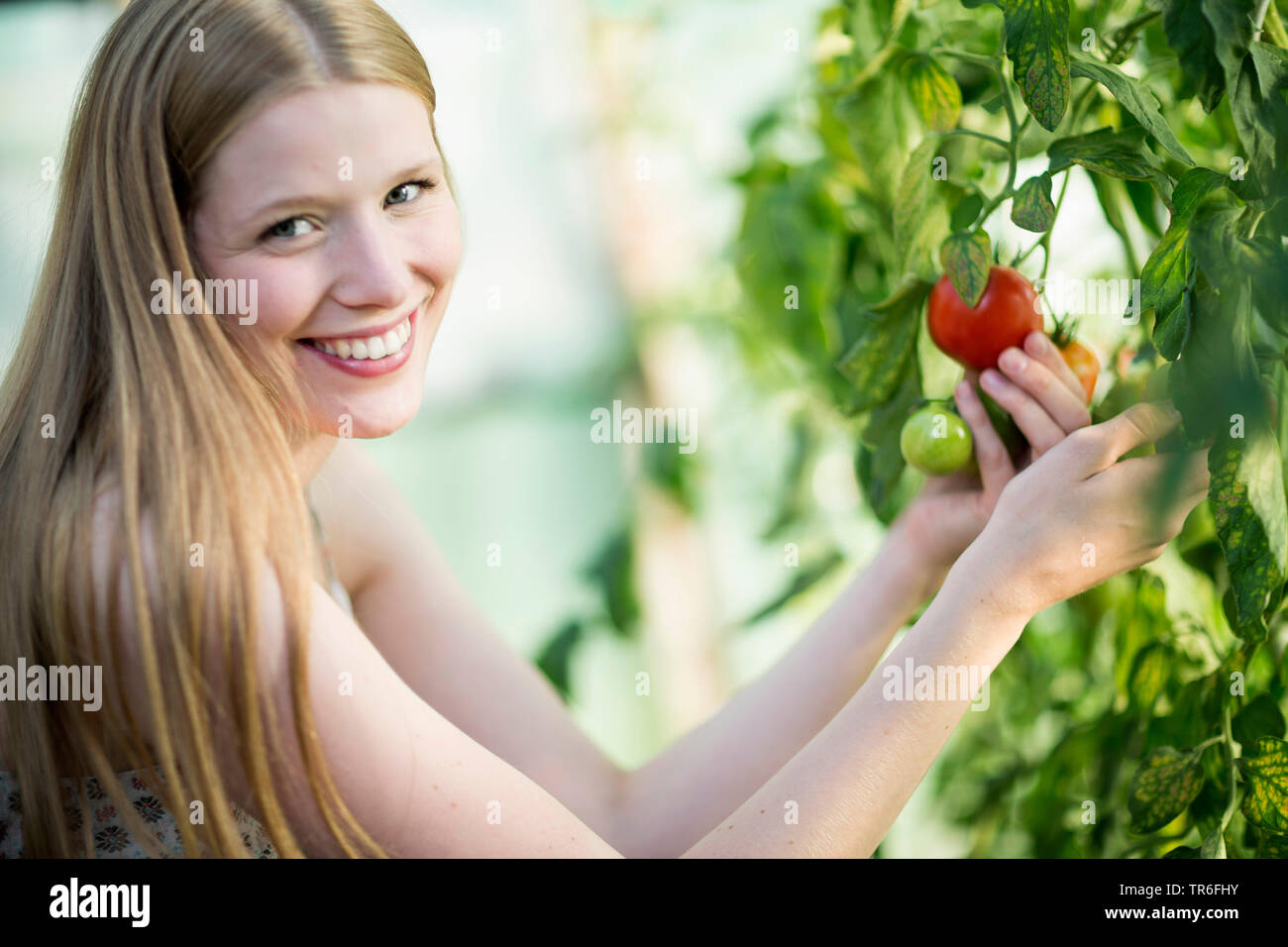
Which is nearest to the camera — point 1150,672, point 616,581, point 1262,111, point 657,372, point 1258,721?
point 1262,111

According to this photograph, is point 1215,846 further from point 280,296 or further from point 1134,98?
point 280,296

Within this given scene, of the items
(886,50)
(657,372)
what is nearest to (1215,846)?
(886,50)

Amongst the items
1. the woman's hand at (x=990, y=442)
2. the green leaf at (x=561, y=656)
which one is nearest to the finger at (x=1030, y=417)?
the woman's hand at (x=990, y=442)

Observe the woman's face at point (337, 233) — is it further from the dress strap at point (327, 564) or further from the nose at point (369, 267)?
the dress strap at point (327, 564)

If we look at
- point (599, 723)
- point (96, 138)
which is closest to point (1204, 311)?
point (96, 138)

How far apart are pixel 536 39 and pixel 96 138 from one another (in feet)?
3.60

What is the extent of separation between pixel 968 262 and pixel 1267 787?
306 mm

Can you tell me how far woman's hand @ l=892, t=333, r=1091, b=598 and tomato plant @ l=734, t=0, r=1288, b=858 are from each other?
0.02 meters

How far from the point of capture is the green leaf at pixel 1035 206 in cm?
52

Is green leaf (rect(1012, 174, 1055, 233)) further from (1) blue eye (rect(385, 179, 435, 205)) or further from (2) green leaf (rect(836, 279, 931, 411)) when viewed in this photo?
(1) blue eye (rect(385, 179, 435, 205))

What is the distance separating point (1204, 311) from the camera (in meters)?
0.45

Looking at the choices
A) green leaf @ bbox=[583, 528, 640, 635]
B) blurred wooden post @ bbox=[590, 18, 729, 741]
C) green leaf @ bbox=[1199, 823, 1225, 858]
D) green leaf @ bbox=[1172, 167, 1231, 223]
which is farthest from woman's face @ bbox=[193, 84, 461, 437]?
blurred wooden post @ bbox=[590, 18, 729, 741]

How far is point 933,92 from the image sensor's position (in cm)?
64
